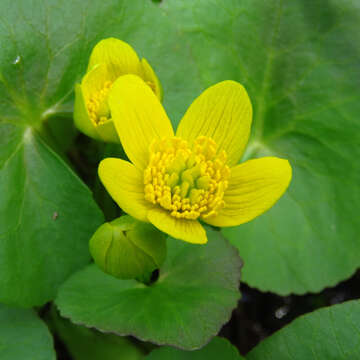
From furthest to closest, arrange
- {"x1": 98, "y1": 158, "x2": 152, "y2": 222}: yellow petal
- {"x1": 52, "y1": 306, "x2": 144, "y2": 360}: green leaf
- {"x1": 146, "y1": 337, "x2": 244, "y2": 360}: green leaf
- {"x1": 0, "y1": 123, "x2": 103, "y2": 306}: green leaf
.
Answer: {"x1": 52, "y1": 306, "x2": 144, "y2": 360}: green leaf < {"x1": 0, "y1": 123, "x2": 103, "y2": 306}: green leaf < {"x1": 146, "y1": 337, "x2": 244, "y2": 360}: green leaf < {"x1": 98, "y1": 158, "x2": 152, "y2": 222}: yellow petal

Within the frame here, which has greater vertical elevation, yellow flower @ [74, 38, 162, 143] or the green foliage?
yellow flower @ [74, 38, 162, 143]

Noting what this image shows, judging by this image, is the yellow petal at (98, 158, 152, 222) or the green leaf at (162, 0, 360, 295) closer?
the yellow petal at (98, 158, 152, 222)

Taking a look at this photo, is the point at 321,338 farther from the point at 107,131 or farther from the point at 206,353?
the point at 107,131

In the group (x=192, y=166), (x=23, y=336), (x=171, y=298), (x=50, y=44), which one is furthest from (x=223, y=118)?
(x=23, y=336)

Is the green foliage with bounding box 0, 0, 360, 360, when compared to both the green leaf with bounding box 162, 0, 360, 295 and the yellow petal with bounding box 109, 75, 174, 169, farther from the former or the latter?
the yellow petal with bounding box 109, 75, 174, 169

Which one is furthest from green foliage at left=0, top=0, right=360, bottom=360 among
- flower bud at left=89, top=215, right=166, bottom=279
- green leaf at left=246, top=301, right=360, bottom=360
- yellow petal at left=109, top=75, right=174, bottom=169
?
yellow petal at left=109, top=75, right=174, bottom=169

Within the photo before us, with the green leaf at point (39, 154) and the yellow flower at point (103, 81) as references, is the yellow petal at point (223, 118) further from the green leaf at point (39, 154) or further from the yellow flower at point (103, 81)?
the green leaf at point (39, 154)

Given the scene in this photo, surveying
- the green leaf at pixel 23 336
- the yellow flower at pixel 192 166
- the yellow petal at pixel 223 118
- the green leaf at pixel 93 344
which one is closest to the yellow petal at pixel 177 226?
the yellow flower at pixel 192 166
